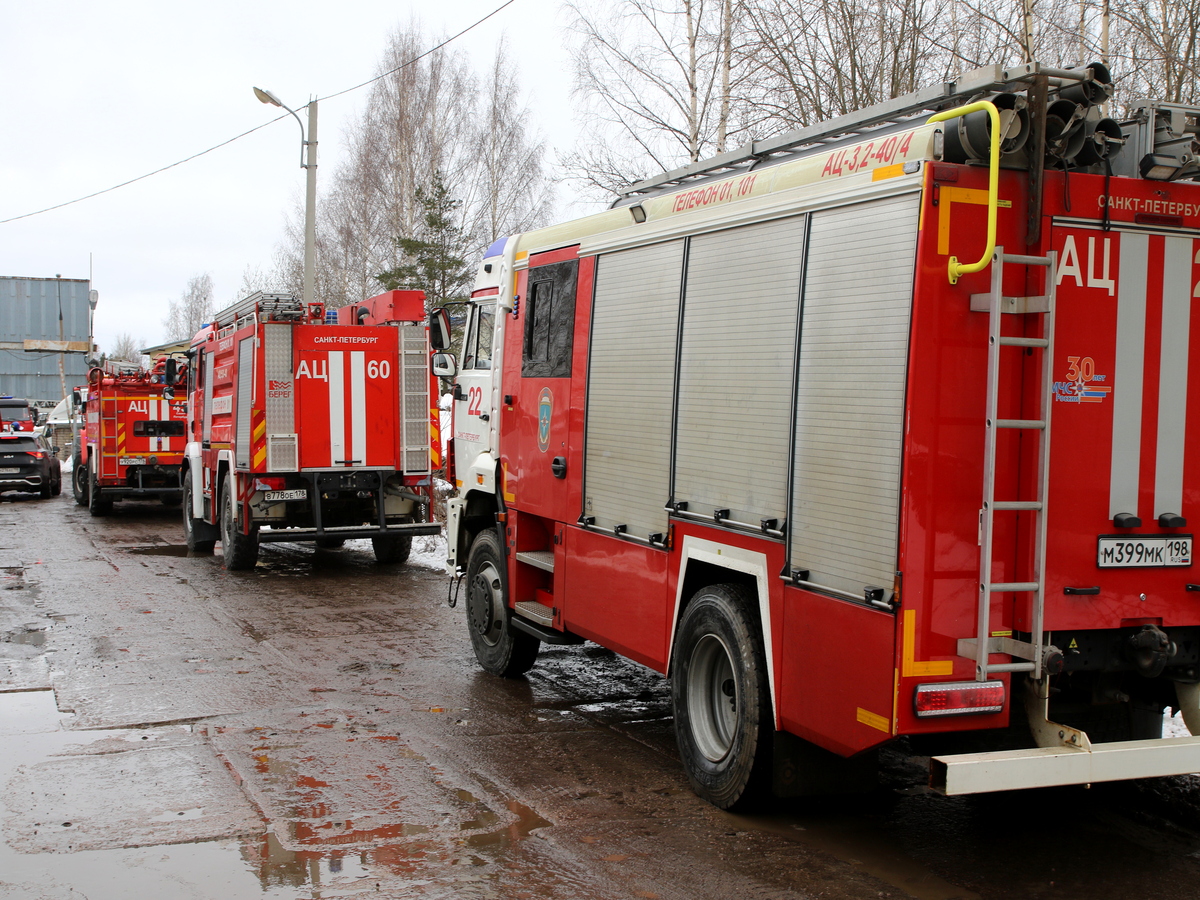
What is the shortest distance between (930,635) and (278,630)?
23.8 ft

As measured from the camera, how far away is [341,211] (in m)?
42.8

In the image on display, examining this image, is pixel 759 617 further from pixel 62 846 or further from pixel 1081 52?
pixel 1081 52

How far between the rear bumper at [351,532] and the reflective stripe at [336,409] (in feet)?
2.85

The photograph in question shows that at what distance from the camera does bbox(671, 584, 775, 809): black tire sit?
5.08m

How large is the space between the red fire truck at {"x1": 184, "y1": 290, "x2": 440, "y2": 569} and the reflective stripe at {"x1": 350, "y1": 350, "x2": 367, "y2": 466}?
12 mm

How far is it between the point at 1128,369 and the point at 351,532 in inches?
410

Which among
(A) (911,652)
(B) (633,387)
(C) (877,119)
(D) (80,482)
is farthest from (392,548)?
(D) (80,482)

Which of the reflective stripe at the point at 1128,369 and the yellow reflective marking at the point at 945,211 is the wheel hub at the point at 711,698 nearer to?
the reflective stripe at the point at 1128,369

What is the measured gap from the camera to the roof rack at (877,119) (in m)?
4.37

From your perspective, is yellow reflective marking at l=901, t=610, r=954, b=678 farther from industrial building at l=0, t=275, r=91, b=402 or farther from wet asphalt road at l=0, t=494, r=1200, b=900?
industrial building at l=0, t=275, r=91, b=402

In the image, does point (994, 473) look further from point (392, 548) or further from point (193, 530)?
point (193, 530)

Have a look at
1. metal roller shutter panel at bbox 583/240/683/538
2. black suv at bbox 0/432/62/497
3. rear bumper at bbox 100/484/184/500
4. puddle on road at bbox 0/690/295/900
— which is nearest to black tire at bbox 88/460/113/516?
rear bumper at bbox 100/484/184/500

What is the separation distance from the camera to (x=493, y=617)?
8172mm

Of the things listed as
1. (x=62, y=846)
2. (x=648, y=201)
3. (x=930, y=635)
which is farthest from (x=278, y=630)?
(x=930, y=635)
